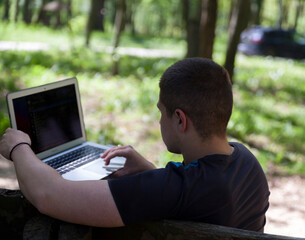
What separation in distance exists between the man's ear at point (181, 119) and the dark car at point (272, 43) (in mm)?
20329

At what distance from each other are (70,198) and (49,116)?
1.01 metres

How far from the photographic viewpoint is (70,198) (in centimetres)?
163

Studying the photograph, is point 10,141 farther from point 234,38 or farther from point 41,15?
point 41,15

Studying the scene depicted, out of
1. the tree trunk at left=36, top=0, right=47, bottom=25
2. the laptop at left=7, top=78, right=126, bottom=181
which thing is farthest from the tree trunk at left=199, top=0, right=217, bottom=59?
the tree trunk at left=36, top=0, right=47, bottom=25

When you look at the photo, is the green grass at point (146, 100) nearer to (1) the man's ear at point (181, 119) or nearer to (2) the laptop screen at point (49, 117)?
(2) the laptop screen at point (49, 117)

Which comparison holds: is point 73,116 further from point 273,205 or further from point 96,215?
point 273,205

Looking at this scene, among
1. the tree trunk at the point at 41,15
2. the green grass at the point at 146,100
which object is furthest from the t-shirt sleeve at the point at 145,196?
the tree trunk at the point at 41,15

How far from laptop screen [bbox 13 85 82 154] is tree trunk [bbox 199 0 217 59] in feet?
14.0

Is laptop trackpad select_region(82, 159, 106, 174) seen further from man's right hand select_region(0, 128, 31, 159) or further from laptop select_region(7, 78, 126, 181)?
man's right hand select_region(0, 128, 31, 159)

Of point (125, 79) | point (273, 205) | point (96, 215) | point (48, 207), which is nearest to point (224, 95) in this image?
point (96, 215)

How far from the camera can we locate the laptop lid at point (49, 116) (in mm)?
2348

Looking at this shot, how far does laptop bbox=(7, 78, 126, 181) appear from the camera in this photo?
2336 mm

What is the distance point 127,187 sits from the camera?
A: 1598mm

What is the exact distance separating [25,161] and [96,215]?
1.32 ft
